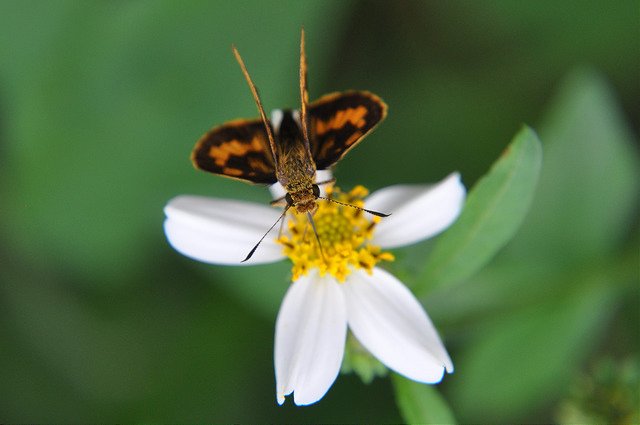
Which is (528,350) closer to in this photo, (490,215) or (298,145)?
(490,215)

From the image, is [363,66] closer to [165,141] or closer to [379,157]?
[379,157]

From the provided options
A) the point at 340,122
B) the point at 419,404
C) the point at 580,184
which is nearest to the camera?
the point at 419,404

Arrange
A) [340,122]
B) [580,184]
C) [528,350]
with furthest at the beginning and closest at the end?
1. [580,184]
2. [528,350]
3. [340,122]

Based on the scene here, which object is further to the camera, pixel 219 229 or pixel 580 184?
pixel 580 184

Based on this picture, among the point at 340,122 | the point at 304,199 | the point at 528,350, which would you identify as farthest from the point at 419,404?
the point at 528,350

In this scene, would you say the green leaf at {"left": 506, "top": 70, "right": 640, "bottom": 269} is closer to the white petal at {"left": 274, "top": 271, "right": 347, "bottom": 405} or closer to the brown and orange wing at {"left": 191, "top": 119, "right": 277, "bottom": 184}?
the white petal at {"left": 274, "top": 271, "right": 347, "bottom": 405}

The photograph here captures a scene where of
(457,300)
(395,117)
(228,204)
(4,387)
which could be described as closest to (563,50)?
(395,117)
